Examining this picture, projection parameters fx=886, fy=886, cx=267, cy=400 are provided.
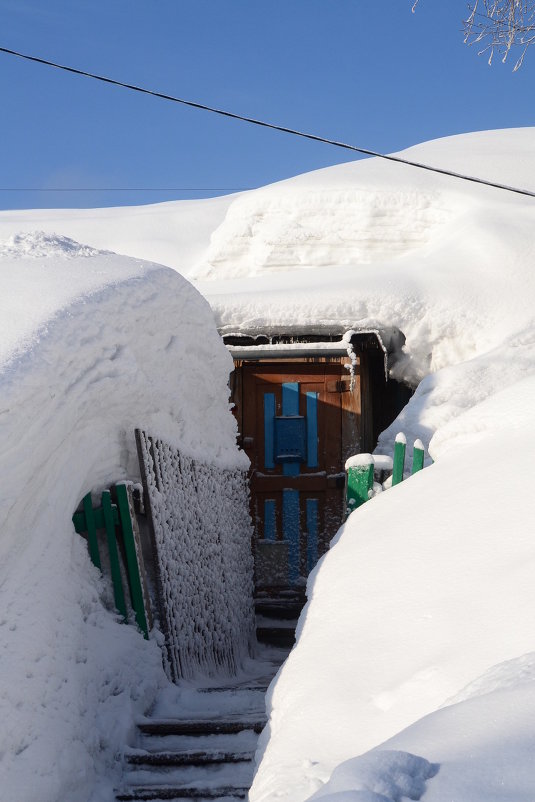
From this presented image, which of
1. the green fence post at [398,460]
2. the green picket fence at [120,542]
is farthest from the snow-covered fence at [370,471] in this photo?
the green picket fence at [120,542]

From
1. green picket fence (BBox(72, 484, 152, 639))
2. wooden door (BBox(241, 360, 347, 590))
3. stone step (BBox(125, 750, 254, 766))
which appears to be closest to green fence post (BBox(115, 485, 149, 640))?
green picket fence (BBox(72, 484, 152, 639))

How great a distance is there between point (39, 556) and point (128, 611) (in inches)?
33.4

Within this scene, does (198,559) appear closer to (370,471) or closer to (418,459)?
(370,471)

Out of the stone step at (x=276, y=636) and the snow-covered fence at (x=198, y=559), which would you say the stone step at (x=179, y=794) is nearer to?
the snow-covered fence at (x=198, y=559)

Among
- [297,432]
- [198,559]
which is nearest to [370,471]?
[198,559]

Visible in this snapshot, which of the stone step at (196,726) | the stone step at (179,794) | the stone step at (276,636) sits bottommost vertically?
the stone step at (276,636)

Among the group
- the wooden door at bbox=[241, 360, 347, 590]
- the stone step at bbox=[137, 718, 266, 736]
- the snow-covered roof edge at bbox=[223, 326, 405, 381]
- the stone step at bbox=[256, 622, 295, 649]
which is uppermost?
the snow-covered roof edge at bbox=[223, 326, 405, 381]

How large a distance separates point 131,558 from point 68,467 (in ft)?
2.21

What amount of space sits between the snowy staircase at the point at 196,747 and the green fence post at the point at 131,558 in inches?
16.2

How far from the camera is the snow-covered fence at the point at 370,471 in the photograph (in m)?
5.36

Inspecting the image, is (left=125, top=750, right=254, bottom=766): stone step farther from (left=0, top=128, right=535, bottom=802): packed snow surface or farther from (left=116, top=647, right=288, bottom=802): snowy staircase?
(left=0, top=128, right=535, bottom=802): packed snow surface

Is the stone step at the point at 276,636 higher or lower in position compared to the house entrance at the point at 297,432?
lower

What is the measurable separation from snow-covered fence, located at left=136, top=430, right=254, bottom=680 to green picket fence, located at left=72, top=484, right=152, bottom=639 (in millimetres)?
171

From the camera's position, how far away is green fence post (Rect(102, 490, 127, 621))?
4.36 meters
